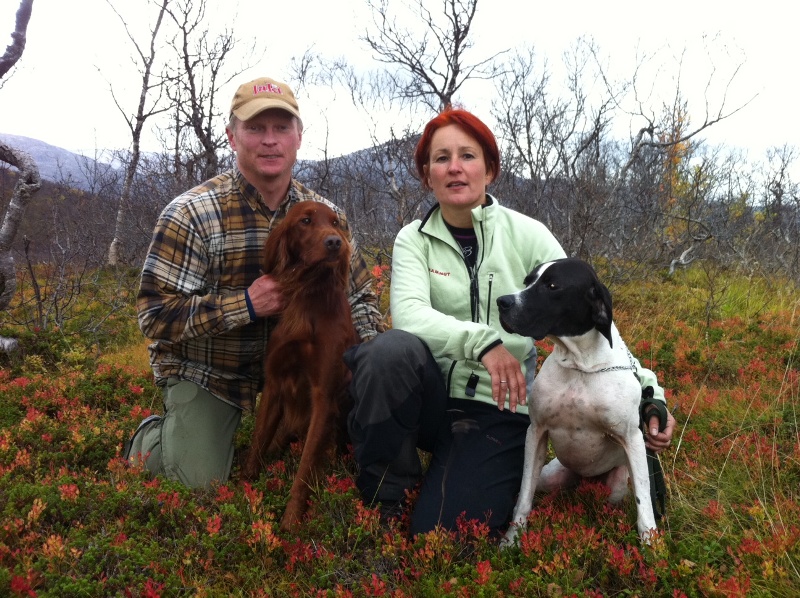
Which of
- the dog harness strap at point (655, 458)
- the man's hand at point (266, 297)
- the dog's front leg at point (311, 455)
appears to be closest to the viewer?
the dog harness strap at point (655, 458)

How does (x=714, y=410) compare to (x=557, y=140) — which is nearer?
(x=714, y=410)

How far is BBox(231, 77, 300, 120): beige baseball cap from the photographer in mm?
2924

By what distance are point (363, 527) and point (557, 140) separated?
11.4 meters

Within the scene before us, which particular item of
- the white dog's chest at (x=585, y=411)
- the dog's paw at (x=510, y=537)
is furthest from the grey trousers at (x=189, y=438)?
the white dog's chest at (x=585, y=411)

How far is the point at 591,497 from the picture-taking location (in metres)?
2.54

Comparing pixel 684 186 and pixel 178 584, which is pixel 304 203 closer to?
pixel 178 584

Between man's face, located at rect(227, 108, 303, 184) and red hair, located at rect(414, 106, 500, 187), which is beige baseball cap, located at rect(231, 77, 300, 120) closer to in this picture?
man's face, located at rect(227, 108, 303, 184)

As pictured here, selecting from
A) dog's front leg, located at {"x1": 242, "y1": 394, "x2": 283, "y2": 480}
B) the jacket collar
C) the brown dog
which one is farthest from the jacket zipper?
dog's front leg, located at {"x1": 242, "y1": 394, "x2": 283, "y2": 480}

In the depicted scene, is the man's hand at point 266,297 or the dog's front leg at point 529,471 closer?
the dog's front leg at point 529,471

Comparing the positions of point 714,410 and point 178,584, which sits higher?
point 714,410

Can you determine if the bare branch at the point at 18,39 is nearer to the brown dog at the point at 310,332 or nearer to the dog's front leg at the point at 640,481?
the brown dog at the point at 310,332

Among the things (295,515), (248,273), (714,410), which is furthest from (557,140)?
(295,515)

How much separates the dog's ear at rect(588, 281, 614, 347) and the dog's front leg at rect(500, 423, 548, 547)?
0.51 metres

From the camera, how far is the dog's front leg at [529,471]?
2.40m
